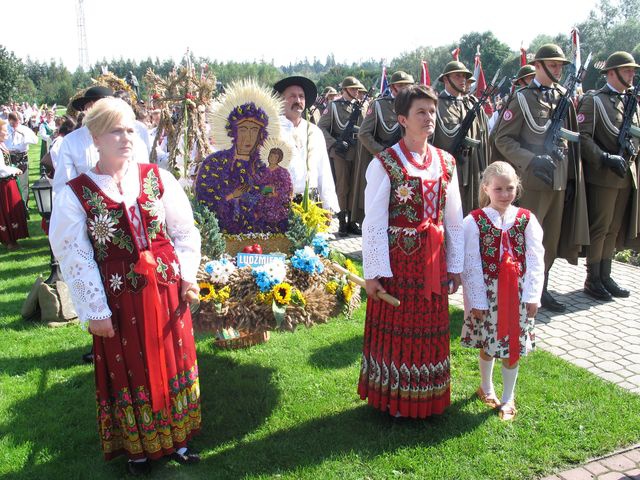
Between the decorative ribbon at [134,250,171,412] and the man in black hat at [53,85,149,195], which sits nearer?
the decorative ribbon at [134,250,171,412]

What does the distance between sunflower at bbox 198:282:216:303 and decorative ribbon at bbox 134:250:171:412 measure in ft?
1.92

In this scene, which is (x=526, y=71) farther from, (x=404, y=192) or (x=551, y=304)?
(x=404, y=192)

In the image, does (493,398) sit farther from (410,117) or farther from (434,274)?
(410,117)

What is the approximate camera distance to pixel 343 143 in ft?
30.9

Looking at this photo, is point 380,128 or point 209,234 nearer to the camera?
point 209,234

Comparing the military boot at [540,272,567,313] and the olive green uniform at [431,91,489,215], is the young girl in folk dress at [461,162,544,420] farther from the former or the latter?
the olive green uniform at [431,91,489,215]

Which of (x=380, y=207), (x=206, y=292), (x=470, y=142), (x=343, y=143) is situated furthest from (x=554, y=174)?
(x=343, y=143)

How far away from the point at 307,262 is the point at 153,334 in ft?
4.30

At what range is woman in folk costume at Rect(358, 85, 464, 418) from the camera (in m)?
3.43

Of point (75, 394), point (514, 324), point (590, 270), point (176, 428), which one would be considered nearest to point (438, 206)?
point (514, 324)

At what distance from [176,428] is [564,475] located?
239cm

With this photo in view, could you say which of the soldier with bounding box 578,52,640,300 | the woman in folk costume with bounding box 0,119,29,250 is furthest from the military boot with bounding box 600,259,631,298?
the woman in folk costume with bounding box 0,119,29,250

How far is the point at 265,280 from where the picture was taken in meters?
3.71

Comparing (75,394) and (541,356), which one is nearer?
(75,394)
